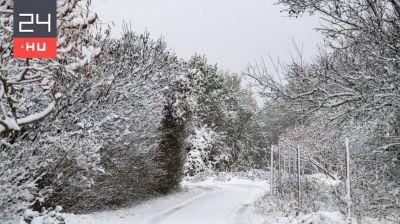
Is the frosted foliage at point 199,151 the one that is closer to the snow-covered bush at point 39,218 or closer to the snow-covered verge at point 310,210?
the snow-covered verge at point 310,210

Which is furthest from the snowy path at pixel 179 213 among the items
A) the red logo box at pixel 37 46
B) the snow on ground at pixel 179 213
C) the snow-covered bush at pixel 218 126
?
the snow-covered bush at pixel 218 126

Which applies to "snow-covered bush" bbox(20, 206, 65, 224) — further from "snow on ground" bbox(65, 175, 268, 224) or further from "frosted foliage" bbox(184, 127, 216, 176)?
"frosted foliage" bbox(184, 127, 216, 176)

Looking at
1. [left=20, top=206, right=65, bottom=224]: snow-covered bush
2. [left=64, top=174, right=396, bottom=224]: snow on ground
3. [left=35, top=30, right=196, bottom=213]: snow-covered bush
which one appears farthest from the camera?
[left=35, top=30, right=196, bottom=213]: snow-covered bush

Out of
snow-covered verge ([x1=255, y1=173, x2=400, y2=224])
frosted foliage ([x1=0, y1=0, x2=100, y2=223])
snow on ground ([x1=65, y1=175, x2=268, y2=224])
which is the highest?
frosted foliage ([x1=0, y1=0, x2=100, y2=223])

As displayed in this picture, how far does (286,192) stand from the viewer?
1588cm

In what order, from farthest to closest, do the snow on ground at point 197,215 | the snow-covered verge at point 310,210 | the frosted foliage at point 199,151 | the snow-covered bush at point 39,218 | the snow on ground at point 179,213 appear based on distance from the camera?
the frosted foliage at point 199,151 < the snow on ground at point 179,213 < the snow on ground at point 197,215 < the snow-covered verge at point 310,210 < the snow-covered bush at point 39,218

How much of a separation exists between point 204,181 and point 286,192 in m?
21.4

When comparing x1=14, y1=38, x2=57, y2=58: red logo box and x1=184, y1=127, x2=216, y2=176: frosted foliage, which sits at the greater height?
x1=14, y1=38, x2=57, y2=58: red logo box

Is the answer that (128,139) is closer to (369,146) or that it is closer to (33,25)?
(369,146)

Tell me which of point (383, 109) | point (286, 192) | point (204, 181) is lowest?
point (204, 181)

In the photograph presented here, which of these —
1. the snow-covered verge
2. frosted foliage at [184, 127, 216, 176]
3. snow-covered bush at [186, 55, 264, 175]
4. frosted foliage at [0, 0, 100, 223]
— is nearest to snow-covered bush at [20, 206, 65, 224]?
frosted foliage at [0, 0, 100, 223]

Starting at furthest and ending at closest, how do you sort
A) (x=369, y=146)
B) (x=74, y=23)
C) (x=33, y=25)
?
(x=369, y=146)
(x=33, y=25)
(x=74, y=23)

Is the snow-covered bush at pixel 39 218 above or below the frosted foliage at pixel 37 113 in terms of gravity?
below

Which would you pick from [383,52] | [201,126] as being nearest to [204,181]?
[201,126]
